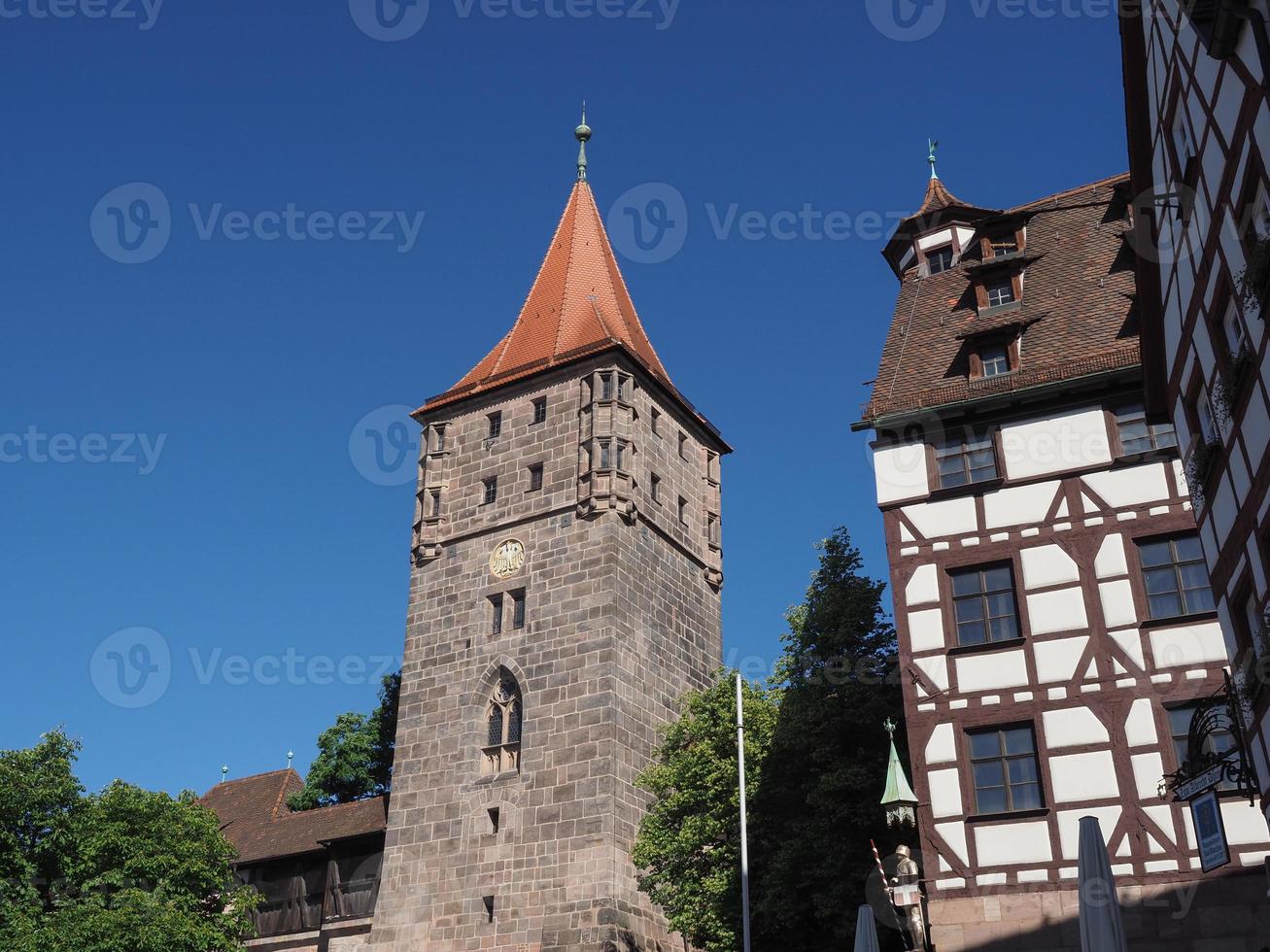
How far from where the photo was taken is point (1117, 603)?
2097 cm

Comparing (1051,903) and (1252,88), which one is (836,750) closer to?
(1051,903)

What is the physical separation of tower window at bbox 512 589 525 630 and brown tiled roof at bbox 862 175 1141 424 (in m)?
14.6

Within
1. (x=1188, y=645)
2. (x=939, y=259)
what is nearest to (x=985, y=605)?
(x=1188, y=645)

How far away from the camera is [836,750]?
26359 mm

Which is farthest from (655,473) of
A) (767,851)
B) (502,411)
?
(767,851)

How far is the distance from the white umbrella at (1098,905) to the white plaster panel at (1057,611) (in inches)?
231

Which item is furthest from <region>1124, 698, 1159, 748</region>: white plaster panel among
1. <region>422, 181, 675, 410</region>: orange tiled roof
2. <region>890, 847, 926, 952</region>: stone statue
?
<region>422, 181, 675, 410</region>: orange tiled roof

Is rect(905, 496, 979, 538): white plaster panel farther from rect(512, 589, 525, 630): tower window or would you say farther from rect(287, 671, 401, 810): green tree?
rect(287, 671, 401, 810): green tree

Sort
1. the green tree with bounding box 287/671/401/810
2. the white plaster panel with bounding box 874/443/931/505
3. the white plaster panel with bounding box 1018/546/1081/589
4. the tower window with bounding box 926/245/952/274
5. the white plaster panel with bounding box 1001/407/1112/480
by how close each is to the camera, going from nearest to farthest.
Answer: the white plaster panel with bounding box 1018/546/1081/589 < the white plaster panel with bounding box 1001/407/1112/480 < the white plaster panel with bounding box 874/443/931/505 < the tower window with bounding box 926/245/952/274 < the green tree with bounding box 287/671/401/810

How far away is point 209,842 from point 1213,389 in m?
28.4

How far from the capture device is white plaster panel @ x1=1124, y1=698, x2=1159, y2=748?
65.2ft

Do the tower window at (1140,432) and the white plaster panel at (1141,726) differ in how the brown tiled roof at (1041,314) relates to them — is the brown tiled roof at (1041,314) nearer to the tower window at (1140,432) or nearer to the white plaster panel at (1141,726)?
the tower window at (1140,432)

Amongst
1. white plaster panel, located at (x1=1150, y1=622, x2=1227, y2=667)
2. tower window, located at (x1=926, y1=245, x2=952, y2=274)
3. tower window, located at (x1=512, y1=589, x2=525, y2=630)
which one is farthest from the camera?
tower window, located at (x1=512, y1=589, x2=525, y2=630)

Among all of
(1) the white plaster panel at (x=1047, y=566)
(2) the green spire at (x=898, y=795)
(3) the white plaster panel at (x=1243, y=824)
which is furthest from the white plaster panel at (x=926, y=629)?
(3) the white plaster panel at (x=1243, y=824)
